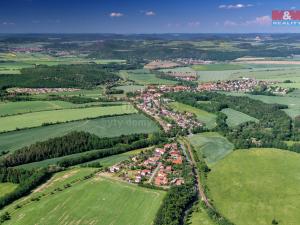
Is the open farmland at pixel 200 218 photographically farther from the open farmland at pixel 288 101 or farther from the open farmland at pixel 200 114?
the open farmland at pixel 288 101

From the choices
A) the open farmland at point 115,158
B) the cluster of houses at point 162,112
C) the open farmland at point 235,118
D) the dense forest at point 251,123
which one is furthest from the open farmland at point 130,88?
the open farmland at point 115,158

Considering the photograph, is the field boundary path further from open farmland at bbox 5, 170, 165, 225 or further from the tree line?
the tree line

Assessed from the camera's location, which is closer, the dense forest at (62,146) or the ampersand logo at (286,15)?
the ampersand logo at (286,15)

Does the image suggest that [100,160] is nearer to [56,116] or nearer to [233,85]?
[56,116]

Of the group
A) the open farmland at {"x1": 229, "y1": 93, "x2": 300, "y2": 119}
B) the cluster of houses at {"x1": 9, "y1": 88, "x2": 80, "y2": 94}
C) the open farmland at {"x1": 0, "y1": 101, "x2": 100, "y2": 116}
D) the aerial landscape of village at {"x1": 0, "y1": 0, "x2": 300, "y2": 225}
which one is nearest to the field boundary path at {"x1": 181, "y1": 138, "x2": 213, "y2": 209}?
the aerial landscape of village at {"x1": 0, "y1": 0, "x2": 300, "y2": 225}

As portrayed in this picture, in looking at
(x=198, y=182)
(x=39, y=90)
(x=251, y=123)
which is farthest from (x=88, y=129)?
(x=39, y=90)

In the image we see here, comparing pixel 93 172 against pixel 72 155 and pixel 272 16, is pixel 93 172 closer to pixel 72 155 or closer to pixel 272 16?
pixel 72 155
